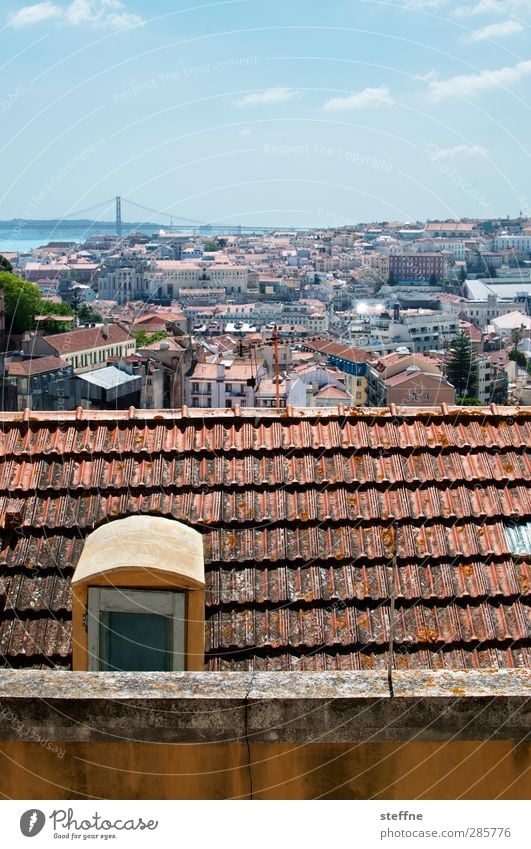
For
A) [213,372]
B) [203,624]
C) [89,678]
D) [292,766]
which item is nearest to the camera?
[292,766]

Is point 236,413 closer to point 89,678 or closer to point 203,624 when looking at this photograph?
point 203,624

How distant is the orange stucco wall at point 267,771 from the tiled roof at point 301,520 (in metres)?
0.94

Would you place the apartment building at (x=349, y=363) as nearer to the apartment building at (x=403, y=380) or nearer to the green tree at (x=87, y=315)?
the apartment building at (x=403, y=380)

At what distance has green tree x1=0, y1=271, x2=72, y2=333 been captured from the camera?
2111 inches

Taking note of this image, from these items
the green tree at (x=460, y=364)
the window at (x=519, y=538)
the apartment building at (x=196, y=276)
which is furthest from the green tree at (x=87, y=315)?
the window at (x=519, y=538)

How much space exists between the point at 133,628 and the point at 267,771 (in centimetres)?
98

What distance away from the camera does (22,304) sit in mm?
55062

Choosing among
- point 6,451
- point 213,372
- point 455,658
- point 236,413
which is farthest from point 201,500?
point 213,372

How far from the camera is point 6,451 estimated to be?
3260mm

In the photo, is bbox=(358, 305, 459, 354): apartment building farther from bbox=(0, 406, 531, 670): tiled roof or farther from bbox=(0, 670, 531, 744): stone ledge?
bbox=(0, 670, 531, 744): stone ledge

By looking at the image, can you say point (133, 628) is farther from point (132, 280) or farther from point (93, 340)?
point (93, 340)

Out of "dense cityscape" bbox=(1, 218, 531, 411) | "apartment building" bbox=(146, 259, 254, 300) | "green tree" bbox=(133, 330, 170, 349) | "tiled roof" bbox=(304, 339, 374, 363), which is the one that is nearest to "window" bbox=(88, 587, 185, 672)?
"dense cityscape" bbox=(1, 218, 531, 411)

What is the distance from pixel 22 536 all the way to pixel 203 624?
67 centimetres

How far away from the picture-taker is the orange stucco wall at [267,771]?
172 centimetres
